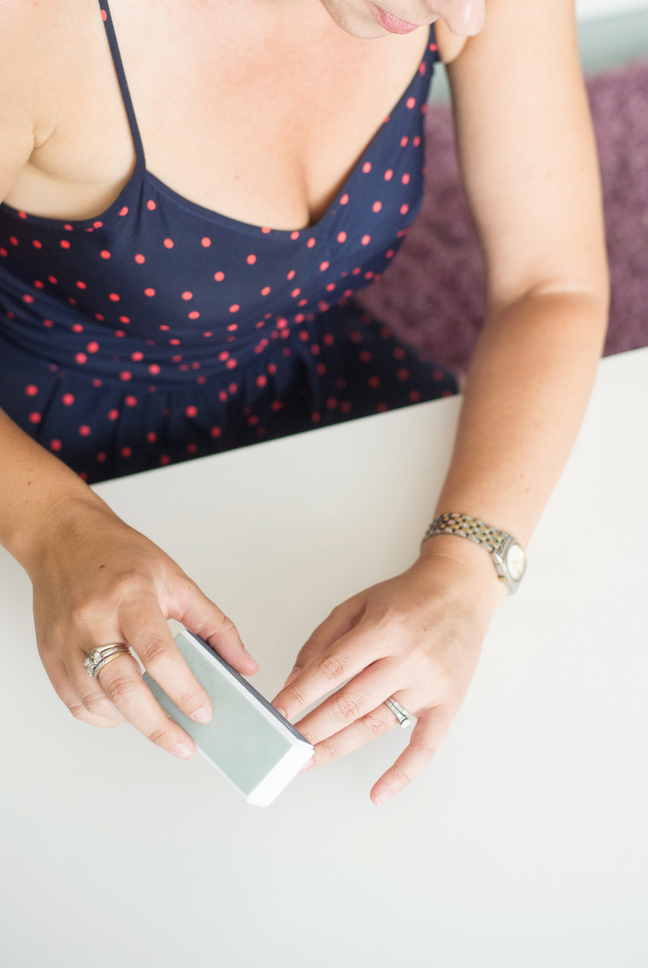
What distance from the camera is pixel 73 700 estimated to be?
48 centimetres

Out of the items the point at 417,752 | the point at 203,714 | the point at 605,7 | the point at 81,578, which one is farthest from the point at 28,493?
the point at 605,7

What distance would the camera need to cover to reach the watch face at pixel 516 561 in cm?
58

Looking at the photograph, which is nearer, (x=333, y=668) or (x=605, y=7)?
(x=333, y=668)

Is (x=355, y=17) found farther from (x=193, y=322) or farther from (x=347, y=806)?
(x=347, y=806)

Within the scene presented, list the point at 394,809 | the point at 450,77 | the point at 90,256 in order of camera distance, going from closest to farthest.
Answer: the point at 394,809 → the point at 90,256 → the point at 450,77

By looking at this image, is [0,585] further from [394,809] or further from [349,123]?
[349,123]

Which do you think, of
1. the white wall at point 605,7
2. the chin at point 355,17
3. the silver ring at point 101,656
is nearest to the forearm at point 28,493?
the silver ring at point 101,656

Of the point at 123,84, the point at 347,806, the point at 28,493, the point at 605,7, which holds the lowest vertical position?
the point at 347,806

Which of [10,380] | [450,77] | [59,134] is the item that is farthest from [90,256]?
[450,77]

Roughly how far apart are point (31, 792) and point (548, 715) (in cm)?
35

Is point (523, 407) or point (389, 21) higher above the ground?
point (389, 21)

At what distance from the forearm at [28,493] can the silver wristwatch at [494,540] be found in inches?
10.0

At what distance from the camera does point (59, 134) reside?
0.56 m

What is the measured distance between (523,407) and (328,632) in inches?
10.8
